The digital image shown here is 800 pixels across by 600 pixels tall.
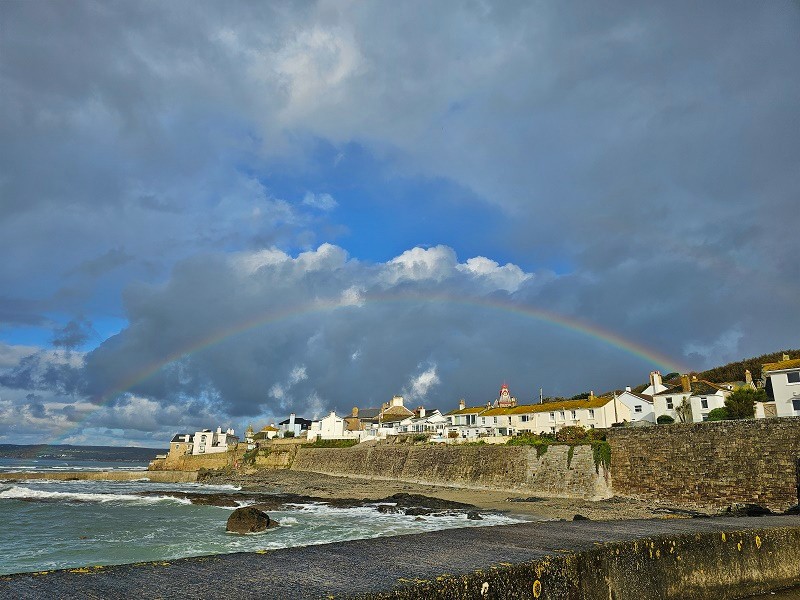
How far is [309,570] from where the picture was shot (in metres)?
3.95

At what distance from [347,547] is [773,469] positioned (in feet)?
96.3

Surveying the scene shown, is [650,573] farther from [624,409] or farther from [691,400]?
[624,409]

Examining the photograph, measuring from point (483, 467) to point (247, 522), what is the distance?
80.6 ft

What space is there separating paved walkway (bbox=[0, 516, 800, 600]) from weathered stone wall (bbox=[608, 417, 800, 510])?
88.1 ft

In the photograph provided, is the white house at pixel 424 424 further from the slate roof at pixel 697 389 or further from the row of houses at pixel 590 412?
the slate roof at pixel 697 389

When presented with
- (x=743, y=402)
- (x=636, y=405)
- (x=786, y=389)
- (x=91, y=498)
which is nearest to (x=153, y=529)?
(x=91, y=498)

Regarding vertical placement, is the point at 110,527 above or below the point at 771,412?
below

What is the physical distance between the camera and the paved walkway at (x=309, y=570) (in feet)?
11.1

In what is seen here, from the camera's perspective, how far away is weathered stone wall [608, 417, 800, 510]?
86.1ft

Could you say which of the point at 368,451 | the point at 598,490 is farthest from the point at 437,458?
the point at 598,490

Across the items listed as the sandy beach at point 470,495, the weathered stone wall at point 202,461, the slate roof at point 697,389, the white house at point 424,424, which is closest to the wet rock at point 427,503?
the sandy beach at point 470,495

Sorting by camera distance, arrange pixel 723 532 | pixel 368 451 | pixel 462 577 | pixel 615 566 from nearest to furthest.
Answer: pixel 462 577
pixel 615 566
pixel 723 532
pixel 368 451

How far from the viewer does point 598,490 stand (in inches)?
1337

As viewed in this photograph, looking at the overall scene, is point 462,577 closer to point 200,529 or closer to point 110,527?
point 200,529
